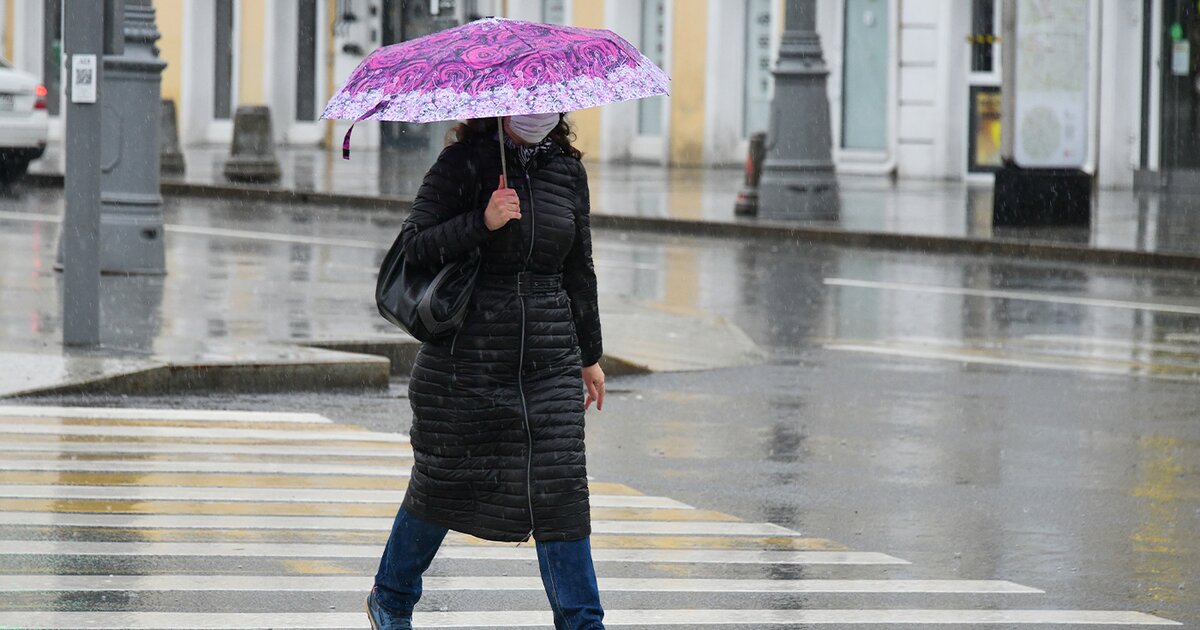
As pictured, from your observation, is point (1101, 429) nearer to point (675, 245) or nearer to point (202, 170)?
point (675, 245)

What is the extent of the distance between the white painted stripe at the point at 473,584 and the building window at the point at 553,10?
31.7 meters

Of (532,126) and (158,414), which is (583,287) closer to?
(532,126)

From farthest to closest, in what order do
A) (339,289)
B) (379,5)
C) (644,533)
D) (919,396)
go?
(379,5) → (339,289) → (919,396) → (644,533)

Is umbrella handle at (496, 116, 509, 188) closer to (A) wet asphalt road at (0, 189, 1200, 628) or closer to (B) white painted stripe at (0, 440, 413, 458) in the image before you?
(A) wet asphalt road at (0, 189, 1200, 628)

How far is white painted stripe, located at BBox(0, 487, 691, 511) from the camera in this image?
758 cm

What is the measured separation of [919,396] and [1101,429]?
1210 millimetres

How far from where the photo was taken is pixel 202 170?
30.2 metres

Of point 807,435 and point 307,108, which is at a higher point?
point 307,108

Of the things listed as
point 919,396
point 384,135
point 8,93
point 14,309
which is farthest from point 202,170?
point 919,396

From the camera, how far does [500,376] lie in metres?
5.18

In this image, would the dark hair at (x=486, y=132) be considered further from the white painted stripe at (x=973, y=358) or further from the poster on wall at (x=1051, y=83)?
the poster on wall at (x=1051, y=83)

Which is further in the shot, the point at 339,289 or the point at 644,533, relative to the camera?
the point at 339,289

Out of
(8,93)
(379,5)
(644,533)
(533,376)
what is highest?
(379,5)

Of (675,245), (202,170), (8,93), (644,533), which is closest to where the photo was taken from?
(644,533)
